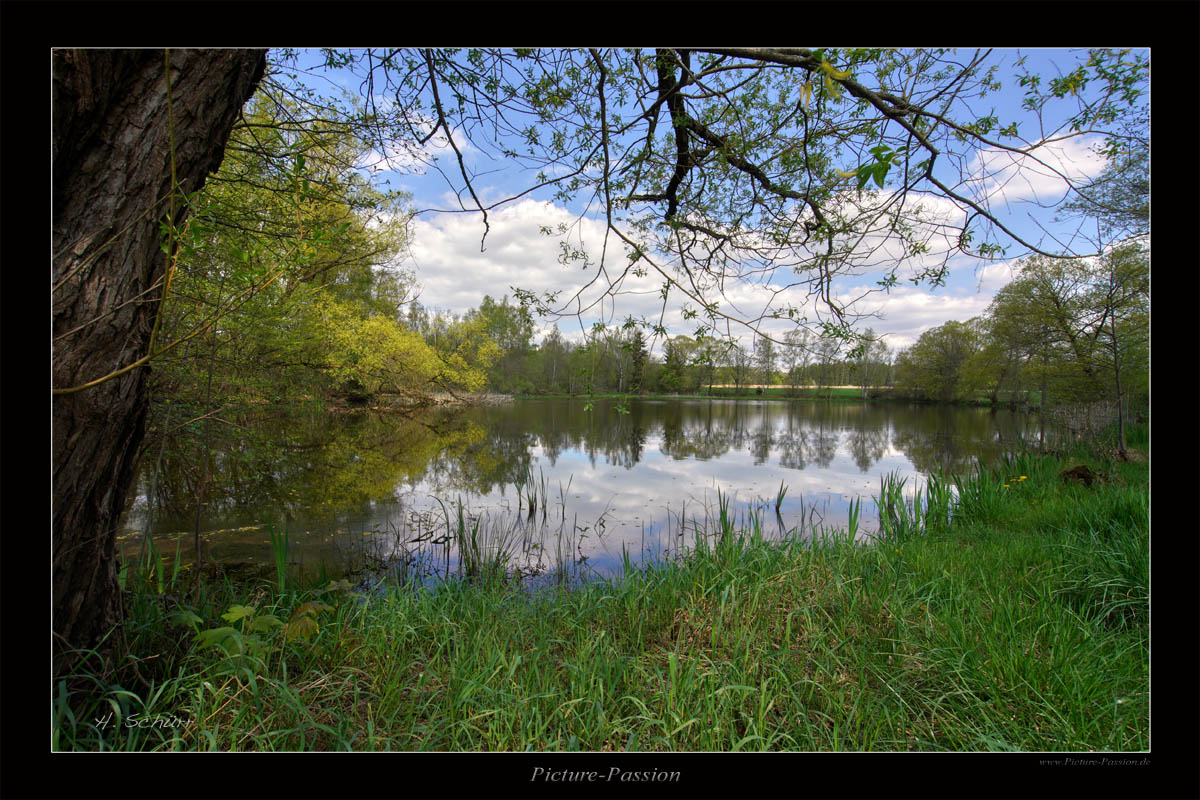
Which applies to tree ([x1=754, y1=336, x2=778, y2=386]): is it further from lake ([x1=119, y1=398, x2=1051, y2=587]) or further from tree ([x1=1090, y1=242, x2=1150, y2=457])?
tree ([x1=1090, y1=242, x2=1150, y2=457])

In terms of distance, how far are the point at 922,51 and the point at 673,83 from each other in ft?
3.93

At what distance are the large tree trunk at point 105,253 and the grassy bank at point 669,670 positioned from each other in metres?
0.36

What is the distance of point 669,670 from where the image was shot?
1.59m

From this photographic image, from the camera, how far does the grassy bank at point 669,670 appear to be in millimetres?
1258

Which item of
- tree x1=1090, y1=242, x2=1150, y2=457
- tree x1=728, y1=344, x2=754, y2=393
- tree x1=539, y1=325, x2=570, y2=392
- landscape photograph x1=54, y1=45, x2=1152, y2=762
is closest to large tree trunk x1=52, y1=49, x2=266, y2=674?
landscape photograph x1=54, y1=45, x2=1152, y2=762

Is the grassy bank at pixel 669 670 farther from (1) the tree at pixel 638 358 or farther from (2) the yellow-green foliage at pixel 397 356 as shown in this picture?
(2) the yellow-green foliage at pixel 397 356

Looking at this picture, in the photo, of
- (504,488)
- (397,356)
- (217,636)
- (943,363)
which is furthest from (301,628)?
(397,356)

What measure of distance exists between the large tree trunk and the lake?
0.40m

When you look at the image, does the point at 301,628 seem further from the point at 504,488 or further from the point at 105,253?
the point at 504,488

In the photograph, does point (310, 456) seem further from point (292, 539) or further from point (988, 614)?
point (988, 614)

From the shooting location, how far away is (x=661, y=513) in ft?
17.1

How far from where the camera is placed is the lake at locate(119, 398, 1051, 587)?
3934 mm

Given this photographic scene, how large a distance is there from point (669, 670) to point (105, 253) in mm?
2186
